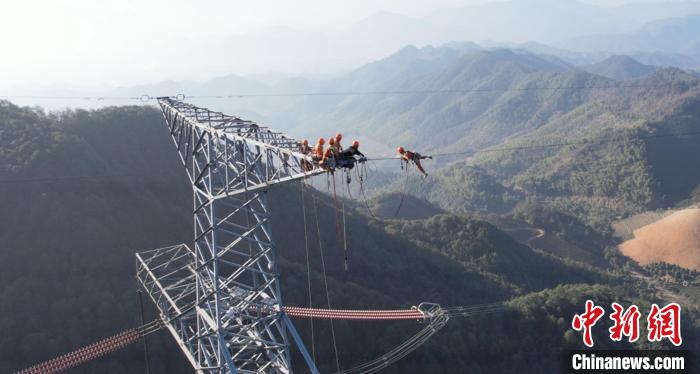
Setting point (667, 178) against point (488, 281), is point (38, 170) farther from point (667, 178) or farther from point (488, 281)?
point (667, 178)

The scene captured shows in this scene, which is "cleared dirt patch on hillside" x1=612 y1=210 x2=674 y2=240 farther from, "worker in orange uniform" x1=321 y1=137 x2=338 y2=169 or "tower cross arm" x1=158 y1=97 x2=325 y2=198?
"worker in orange uniform" x1=321 y1=137 x2=338 y2=169

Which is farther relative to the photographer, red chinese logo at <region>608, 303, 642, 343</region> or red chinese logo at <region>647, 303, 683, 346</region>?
red chinese logo at <region>608, 303, 642, 343</region>

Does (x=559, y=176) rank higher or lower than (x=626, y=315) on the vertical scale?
lower

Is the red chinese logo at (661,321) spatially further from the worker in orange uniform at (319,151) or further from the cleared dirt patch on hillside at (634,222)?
the cleared dirt patch on hillside at (634,222)

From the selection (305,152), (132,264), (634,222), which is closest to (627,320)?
(305,152)

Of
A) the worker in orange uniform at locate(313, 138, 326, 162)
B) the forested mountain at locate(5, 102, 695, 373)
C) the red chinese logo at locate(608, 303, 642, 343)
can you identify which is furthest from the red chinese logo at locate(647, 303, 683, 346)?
the worker in orange uniform at locate(313, 138, 326, 162)

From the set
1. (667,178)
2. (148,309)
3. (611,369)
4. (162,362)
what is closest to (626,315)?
(611,369)
